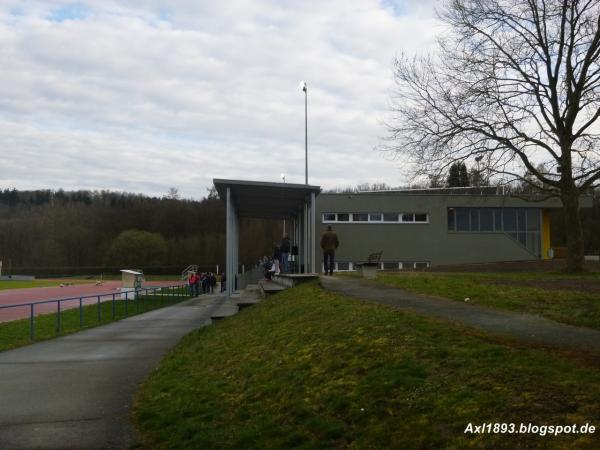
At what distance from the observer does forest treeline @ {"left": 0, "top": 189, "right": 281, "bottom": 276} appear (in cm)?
9731

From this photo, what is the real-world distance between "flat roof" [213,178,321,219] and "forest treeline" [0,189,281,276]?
5511cm

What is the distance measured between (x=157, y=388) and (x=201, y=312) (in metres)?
17.8

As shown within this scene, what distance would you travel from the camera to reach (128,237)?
9781 centimetres

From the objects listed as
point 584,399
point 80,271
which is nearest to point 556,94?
point 584,399

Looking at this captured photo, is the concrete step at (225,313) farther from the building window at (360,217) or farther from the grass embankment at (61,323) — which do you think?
the building window at (360,217)

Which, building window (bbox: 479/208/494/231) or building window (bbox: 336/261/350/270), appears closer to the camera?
building window (bbox: 336/261/350/270)

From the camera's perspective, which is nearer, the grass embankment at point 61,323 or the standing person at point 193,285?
the grass embankment at point 61,323

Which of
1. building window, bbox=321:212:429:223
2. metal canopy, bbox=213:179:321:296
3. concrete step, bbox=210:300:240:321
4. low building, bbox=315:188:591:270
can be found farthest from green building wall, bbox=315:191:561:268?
concrete step, bbox=210:300:240:321

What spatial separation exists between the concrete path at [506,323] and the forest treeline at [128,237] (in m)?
77.7

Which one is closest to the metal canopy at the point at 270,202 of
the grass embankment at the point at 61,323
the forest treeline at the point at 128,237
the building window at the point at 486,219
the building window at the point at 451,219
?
the grass embankment at the point at 61,323

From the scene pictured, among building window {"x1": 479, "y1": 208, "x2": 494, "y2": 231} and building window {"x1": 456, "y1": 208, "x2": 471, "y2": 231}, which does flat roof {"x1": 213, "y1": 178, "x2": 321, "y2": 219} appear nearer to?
building window {"x1": 456, "y1": 208, "x2": 471, "y2": 231}

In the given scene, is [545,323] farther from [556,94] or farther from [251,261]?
[251,261]

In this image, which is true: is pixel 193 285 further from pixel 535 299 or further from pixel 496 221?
pixel 535 299

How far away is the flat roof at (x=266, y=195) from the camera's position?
23.2m
